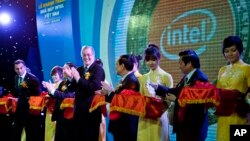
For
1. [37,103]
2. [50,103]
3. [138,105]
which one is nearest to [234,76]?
[138,105]

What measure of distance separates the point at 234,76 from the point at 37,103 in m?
2.93

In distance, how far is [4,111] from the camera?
5648 millimetres

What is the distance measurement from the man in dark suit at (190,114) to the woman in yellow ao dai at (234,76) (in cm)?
17

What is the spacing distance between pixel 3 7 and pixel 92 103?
447cm

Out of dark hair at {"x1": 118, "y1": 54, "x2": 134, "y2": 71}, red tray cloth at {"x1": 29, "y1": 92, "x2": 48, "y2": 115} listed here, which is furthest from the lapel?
red tray cloth at {"x1": 29, "y1": 92, "x2": 48, "y2": 115}

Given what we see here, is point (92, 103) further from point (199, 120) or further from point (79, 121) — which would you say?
point (199, 120)

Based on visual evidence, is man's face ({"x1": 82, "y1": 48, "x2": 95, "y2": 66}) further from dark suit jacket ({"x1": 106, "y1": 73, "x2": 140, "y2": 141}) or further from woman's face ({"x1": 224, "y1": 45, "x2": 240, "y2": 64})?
woman's face ({"x1": 224, "y1": 45, "x2": 240, "y2": 64})

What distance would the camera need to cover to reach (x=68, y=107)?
185 inches

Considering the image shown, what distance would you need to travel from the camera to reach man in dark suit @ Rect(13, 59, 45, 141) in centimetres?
537

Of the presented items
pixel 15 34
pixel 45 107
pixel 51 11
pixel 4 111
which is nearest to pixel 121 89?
pixel 45 107

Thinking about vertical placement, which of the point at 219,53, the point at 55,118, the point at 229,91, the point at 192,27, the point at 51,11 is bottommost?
the point at 55,118

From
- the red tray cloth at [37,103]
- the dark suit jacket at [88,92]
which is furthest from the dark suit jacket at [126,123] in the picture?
the red tray cloth at [37,103]

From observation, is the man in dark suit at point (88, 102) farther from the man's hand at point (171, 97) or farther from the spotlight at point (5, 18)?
the spotlight at point (5, 18)

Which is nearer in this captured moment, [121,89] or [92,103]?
[121,89]
